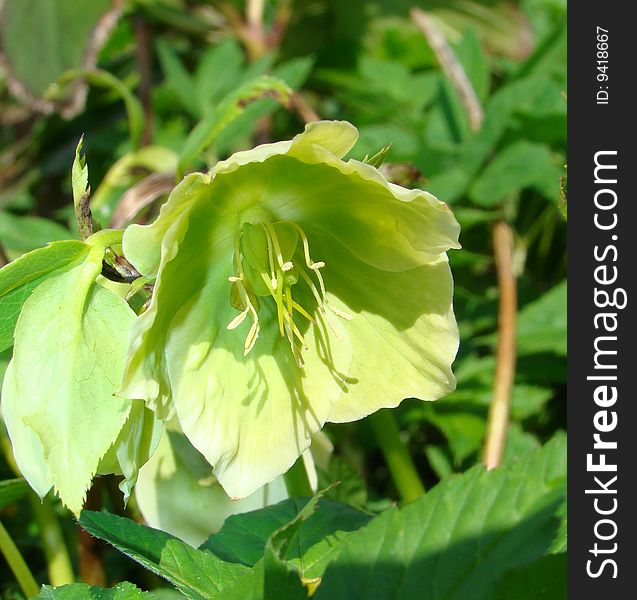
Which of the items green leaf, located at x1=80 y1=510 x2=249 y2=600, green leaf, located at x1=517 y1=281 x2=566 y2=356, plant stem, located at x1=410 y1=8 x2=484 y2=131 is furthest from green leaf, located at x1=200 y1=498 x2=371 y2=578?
plant stem, located at x1=410 y1=8 x2=484 y2=131

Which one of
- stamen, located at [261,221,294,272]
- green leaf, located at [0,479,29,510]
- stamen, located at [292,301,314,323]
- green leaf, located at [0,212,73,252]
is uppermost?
green leaf, located at [0,212,73,252]

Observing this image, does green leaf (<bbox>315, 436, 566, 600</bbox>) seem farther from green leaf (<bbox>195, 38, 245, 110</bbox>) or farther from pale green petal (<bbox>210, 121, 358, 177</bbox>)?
green leaf (<bbox>195, 38, 245, 110</bbox>)

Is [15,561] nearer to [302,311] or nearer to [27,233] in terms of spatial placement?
[302,311]

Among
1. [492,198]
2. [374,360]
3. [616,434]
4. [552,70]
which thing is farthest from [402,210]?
[552,70]

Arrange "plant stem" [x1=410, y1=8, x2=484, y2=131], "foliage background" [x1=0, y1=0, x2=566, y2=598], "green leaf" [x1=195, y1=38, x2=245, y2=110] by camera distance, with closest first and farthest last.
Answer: "foliage background" [x1=0, y1=0, x2=566, y2=598], "plant stem" [x1=410, y1=8, x2=484, y2=131], "green leaf" [x1=195, y1=38, x2=245, y2=110]

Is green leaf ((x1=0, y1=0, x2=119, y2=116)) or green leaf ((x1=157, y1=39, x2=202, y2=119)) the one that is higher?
green leaf ((x1=0, y1=0, x2=119, y2=116))

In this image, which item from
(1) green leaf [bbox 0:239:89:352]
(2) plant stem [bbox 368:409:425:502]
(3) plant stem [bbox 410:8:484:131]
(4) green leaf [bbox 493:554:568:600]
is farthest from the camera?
(3) plant stem [bbox 410:8:484:131]

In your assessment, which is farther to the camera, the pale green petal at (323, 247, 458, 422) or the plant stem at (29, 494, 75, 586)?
the plant stem at (29, 494, 75, 586)

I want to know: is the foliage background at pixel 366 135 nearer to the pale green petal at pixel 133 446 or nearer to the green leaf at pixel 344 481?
the green leaf at pixel 344 481
